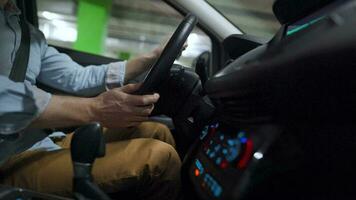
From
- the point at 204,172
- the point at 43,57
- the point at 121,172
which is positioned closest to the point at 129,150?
the point at 121,172

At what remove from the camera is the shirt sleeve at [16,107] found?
771mm

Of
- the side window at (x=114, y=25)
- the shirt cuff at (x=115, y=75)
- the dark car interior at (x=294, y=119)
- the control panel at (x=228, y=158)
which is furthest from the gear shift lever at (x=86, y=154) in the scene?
the shirt cuff at (x=115, y=75)

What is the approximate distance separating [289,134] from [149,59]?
88cm

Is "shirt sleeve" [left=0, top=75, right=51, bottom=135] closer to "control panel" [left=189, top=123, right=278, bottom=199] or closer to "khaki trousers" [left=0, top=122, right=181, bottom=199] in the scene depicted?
"khaki trousers" [left=0, top=122, right=181, bottom=199]

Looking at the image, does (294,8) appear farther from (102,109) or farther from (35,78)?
(35,78)

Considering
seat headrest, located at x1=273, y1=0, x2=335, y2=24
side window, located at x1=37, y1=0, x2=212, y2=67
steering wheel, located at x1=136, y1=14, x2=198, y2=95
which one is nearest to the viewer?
seat headrest, located at x1=273, y1=0, x2=335, y2=24

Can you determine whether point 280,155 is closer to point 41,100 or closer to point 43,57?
point 41,100

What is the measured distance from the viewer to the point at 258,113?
458 mm

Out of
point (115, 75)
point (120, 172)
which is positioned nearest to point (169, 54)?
point (120, 172)

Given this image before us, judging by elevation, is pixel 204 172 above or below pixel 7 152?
above

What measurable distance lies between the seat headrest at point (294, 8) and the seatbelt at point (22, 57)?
2.16 feet

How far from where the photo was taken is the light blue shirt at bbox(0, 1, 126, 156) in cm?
78

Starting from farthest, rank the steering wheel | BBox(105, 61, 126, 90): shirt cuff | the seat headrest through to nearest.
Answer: BBox(105, 61, 126, 90): shirt cuff < the steering wheel < the seat headrest

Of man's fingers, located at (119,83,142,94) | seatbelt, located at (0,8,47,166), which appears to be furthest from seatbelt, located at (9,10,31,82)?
man's fingers, located at (119,83,142,94)
